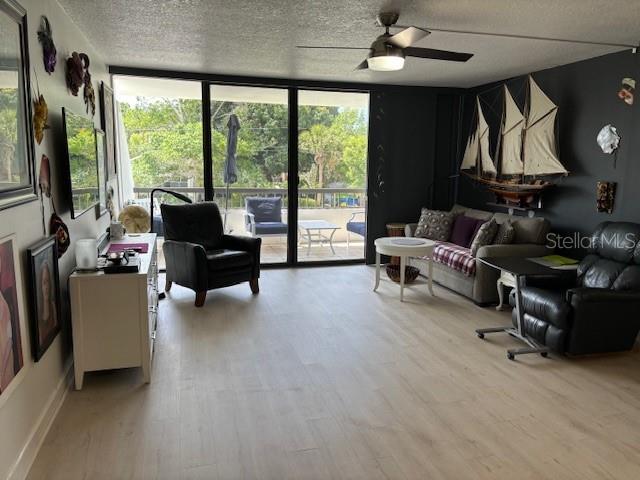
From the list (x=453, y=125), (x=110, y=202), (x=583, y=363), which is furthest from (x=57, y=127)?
(x=453, y=125)

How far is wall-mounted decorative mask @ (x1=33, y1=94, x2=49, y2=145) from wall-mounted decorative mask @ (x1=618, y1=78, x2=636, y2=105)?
428 cm

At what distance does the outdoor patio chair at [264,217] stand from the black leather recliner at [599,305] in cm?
320

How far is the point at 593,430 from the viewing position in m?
2.48

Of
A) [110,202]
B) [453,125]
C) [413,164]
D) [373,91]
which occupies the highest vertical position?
[373,91]

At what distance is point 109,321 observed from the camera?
2816 millimetres

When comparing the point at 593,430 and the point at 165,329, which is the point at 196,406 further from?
the point at 593,430

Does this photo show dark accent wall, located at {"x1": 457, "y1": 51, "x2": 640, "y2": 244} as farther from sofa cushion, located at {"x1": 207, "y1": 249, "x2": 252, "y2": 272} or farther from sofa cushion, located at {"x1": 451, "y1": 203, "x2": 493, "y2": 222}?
sofa cushion, located at {"x1": 207, "y1": 249, "x2": 252, "y2": 272}

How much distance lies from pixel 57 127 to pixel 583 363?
146 inches

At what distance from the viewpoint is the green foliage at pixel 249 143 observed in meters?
5.58

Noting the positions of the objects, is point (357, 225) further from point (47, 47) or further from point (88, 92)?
point (47, 47)

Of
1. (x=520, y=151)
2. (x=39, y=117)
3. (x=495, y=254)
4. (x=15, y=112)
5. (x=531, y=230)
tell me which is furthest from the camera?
(x=520, y=151)

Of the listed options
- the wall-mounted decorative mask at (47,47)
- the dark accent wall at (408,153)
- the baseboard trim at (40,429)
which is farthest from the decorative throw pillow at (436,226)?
the wall-mounted decorative mask at (47,47)

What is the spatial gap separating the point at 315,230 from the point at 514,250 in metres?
2.61

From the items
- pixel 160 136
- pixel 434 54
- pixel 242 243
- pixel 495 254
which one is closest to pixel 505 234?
pixel 495 254
